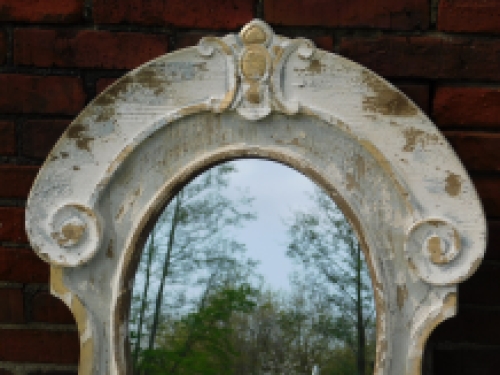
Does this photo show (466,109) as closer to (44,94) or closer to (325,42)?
(325,42)

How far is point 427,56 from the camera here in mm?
1338

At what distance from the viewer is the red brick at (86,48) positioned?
1.36m

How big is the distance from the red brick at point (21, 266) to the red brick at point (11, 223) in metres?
0.03

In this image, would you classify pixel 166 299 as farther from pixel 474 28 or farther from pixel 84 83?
pixel 474 28

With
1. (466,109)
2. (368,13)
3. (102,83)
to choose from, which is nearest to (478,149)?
(466,109)

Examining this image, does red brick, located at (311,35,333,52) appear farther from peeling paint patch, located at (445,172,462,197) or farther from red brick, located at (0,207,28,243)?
red brick, located at (0,207,28,243)

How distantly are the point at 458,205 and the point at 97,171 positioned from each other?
625mm

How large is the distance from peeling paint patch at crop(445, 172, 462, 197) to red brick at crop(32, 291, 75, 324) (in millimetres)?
784

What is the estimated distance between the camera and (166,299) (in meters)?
1.30

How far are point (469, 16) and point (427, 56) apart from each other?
0.36 feet

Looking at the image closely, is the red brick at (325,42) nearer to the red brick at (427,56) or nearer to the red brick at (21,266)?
the red brick at (427,56)

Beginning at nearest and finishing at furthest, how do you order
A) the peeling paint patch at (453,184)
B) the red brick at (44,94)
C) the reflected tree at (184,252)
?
the peeling paint patch at (453,184), the reflected tree at (184,252), the red brick at (44,94)

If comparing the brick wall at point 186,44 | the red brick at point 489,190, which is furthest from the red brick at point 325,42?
the red brick at point 489,190

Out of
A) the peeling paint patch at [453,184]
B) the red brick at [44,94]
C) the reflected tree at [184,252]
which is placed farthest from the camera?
the red brick at [44,94]
